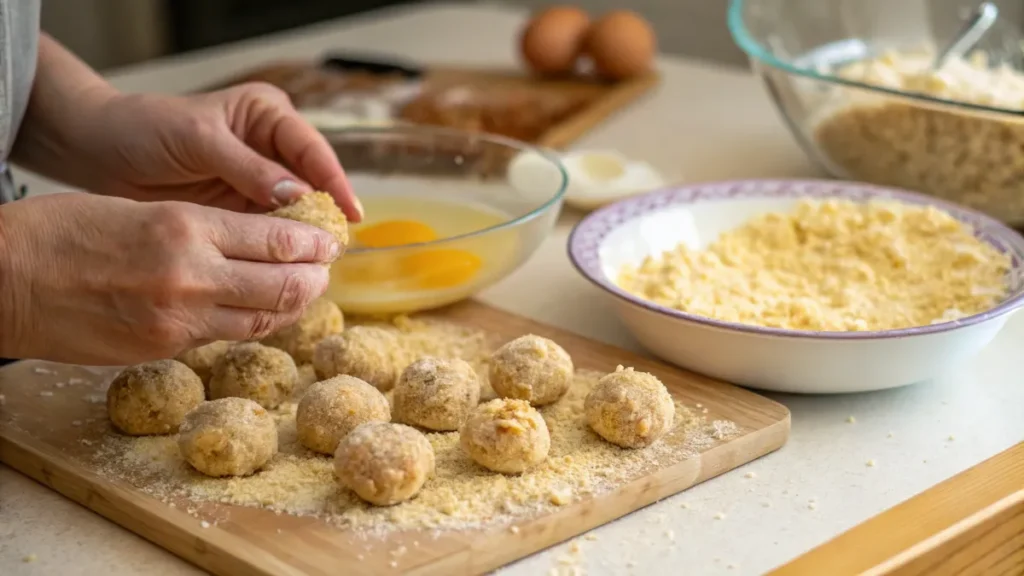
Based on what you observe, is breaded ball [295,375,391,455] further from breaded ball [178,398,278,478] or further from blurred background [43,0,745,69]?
blurred background [43,0,745,69]

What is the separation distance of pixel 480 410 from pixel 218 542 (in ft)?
0.94

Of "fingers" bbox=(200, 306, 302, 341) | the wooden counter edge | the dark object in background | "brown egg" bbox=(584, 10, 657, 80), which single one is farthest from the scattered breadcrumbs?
the dark object in background

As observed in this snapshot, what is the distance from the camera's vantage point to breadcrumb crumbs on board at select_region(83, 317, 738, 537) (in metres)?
1.10

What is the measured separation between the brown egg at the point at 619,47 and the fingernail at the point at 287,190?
1.26 metres

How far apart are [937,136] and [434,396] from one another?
987 millimetres

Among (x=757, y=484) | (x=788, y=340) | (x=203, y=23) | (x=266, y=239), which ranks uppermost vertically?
(x=266, y=239)

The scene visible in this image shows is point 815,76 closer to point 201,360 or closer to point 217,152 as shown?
point 217,152

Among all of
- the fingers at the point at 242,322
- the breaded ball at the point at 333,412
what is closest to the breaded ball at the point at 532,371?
the breaded ball at the point at 333,412

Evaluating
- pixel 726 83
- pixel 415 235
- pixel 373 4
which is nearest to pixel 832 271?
pixel 415 235

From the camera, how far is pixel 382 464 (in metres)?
1.09

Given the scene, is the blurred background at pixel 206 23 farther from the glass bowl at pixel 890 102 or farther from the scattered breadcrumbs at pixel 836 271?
the scattered breadcrumbs at pixel 836 271

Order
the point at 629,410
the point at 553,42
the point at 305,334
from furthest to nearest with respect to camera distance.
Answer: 1. the point at 553,42
2. the point at 305,334
3. the point at 629,410

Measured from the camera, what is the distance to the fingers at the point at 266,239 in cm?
113

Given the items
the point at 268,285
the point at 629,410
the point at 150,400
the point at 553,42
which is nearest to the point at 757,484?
the point at 629,410
